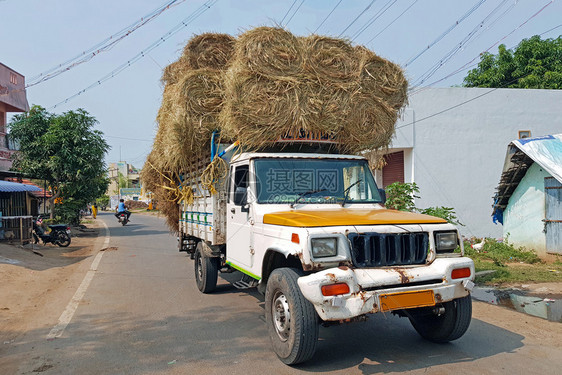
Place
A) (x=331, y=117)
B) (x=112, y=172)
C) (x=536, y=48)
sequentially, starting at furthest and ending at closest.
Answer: (x=112, y=172) < (x=536, y=48) < (x=331, y=117)

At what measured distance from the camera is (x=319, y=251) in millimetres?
3885

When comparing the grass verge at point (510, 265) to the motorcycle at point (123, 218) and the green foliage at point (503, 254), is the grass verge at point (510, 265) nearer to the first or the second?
the green foliage at point (503, 254)

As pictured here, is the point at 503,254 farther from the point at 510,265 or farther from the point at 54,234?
the point at 54,234

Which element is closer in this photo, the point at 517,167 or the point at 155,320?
the point at 155,320

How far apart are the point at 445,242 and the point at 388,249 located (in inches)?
25.8

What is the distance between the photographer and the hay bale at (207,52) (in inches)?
318

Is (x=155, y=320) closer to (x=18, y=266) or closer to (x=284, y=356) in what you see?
(x=284, y=356)

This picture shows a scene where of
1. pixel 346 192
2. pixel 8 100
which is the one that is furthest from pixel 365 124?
pixel 8 100

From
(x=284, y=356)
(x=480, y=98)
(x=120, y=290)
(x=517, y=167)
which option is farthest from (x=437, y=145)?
(x=284, y=356)

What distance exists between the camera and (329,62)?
5855mm

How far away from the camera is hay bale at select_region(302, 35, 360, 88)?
5723mm

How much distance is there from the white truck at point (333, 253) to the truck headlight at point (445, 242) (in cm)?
1

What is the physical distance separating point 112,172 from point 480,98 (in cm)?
9835

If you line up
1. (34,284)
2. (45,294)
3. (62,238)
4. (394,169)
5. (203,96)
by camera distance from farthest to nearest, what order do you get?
(394,169) < (62,238) < (34,284) < (45,294) < (203,96)
